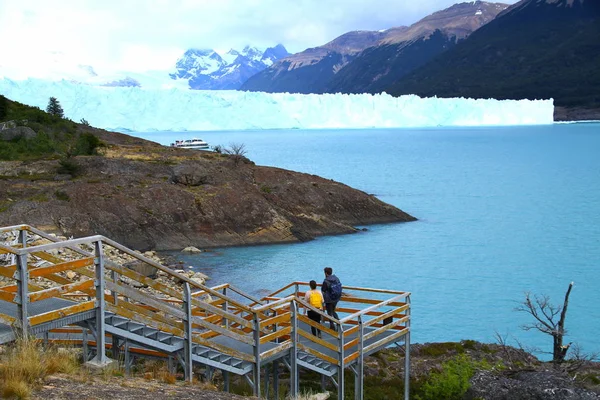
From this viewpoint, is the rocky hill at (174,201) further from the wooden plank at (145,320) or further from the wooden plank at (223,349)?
the wooden plank at (145,320)

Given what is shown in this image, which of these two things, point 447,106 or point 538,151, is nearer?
point 538,151

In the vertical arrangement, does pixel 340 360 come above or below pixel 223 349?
below

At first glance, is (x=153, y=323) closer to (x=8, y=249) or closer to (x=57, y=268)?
(x=57, y=268)

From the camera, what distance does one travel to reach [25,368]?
23.0 ft

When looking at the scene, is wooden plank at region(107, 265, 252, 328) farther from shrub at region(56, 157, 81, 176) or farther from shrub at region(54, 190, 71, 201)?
shrub at region(56, 157, 81, 176)

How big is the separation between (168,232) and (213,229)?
1.95m

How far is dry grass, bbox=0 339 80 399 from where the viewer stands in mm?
6562

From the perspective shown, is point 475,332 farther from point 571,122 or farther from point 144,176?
point 571,122

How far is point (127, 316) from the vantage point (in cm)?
861

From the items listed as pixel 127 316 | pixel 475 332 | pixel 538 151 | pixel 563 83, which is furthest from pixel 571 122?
pixel 127 316

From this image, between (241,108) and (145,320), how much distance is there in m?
103

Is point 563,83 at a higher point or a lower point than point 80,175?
higher

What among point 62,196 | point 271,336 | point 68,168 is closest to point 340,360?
point 271,336

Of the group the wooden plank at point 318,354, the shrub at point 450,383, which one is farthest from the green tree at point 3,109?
the wooden plank at point 318,354
